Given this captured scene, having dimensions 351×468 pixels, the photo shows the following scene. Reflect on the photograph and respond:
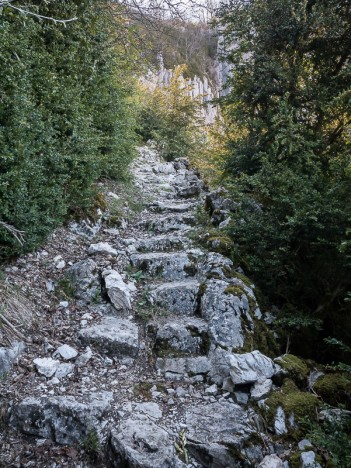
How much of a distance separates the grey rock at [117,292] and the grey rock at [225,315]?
901 millimetres

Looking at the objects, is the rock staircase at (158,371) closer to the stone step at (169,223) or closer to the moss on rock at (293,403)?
the moss on rock at (293,403)

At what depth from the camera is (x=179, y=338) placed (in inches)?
147

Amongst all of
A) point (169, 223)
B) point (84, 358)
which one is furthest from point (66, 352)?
point (169, 223)

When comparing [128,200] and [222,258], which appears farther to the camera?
[128,200]

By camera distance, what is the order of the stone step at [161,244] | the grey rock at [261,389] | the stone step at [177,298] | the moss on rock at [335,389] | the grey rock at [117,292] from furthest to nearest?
the stone step at [161,244] → the stone step at [177,298] → the grey rock at [117,292] → the moss on rock at [335,389] → the grey rock at [261,389]

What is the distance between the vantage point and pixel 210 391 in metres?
3.25

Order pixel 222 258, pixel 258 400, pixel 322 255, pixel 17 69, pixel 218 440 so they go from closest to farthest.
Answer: pixel 218 440 < pixel 258 400 < pixel 17 69 < pixel 322 255 < pixel 222 258

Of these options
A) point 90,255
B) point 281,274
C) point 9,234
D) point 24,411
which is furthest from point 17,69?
point 281,274

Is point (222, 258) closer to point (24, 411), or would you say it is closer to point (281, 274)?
point (281, 274)

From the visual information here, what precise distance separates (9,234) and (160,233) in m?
3.00

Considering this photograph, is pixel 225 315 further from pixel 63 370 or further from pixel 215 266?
pixel 63 370

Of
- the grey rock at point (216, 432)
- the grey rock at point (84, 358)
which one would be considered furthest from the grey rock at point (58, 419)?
the grey rock at point (216, 432)

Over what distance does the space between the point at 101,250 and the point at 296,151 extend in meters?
3.26

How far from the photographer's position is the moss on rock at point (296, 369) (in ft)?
11.2
